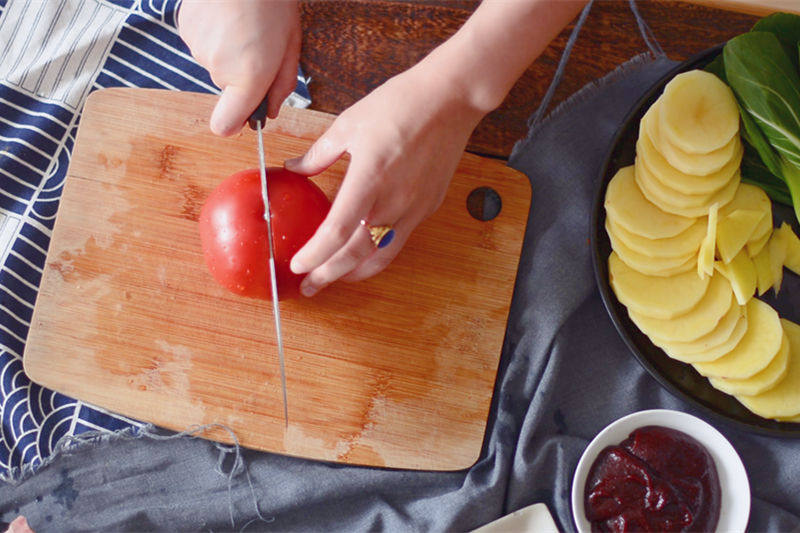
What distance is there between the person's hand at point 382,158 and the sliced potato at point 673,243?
0.42 m

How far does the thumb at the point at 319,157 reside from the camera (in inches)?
56.2

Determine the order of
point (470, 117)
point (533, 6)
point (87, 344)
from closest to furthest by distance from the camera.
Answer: point (533, 6) < point (470, 117) < point (87, 344)

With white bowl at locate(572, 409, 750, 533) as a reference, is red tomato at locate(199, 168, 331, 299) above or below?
above

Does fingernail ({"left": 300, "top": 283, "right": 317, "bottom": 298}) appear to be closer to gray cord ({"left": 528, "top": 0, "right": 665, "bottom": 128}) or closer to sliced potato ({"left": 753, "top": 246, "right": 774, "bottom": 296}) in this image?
gray cord ({"left": 528, "top": 0, "right": 665, "bottom": 128})

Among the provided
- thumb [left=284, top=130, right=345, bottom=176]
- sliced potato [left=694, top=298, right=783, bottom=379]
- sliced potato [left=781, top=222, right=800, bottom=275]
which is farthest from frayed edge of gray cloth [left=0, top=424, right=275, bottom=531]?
sliced potato [left=781, top=222, right=800, bottom=275]

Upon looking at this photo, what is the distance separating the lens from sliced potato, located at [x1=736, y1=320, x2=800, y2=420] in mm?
1489

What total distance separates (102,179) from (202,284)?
34 cm

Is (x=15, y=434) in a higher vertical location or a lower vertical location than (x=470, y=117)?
lower

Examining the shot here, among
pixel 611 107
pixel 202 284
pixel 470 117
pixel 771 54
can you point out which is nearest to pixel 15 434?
pixel 202 284

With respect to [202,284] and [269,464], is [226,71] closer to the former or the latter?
[202,284]

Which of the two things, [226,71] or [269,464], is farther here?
[269,464]

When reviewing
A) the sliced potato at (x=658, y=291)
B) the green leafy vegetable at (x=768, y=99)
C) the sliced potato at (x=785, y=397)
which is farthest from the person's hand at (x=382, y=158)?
the sliced potato at (x=785, y=397)

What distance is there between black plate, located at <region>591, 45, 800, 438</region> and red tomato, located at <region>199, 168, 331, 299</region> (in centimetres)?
60

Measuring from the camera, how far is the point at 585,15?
5.60 ft
